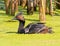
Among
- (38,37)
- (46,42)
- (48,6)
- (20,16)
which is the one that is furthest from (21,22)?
(48,6)

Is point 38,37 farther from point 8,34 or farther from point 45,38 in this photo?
point 8,34

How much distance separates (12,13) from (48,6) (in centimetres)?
192

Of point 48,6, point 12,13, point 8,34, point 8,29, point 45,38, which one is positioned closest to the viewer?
point 45,38

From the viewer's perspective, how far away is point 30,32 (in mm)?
7605

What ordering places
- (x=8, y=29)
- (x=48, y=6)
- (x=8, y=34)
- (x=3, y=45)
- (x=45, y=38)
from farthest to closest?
(x=48, y=6) → (x=8, y=29) → (x=8, y=34) → (x=45, y=38) → (x=3, y=45)

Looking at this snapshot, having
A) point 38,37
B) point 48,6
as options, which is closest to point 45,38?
point 38,37

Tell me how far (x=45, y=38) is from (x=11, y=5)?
16.7ft

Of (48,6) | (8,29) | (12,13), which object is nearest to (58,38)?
(8,29)

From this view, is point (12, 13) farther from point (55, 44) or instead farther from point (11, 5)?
point (55, 44)

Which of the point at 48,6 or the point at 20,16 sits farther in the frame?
the point at 48,6

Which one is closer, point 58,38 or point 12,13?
point 58,38

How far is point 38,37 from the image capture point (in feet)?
23.1

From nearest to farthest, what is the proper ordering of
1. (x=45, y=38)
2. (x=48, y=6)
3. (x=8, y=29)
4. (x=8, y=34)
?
1. (x=45, y=38)
2. (x=8, y=34)
3. (x=8, y=29)
4. (x=48, y=6)

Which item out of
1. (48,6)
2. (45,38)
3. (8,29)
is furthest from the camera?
(48,6)
